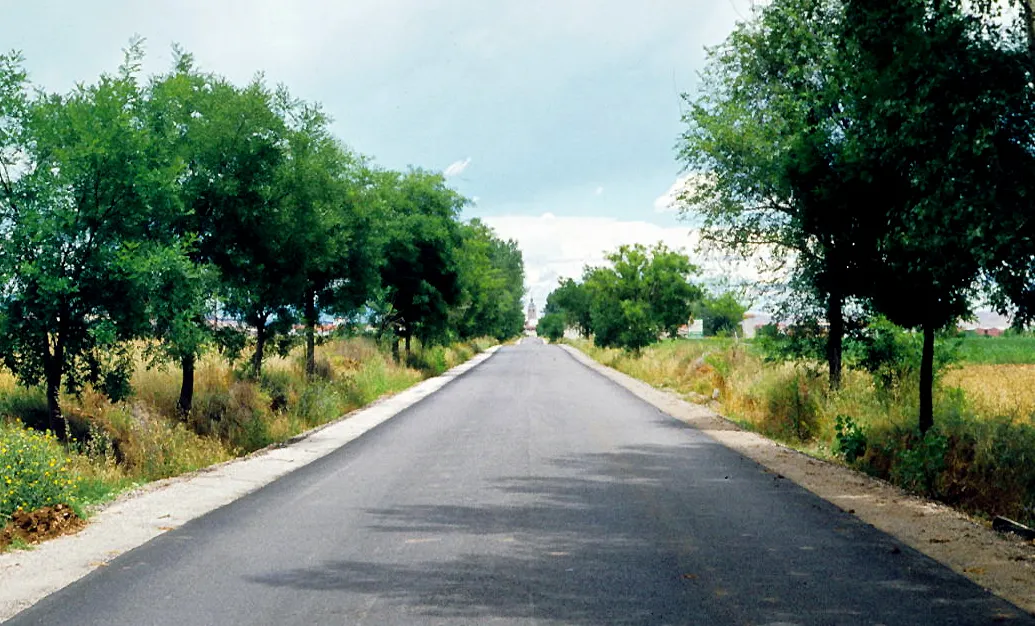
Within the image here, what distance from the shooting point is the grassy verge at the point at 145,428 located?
347 inches

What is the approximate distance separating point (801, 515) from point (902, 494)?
2.18 metres

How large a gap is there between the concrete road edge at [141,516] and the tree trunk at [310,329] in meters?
6.88

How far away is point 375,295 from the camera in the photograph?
84.6 feet

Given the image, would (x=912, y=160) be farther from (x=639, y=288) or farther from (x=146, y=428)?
(x=639, y=288)

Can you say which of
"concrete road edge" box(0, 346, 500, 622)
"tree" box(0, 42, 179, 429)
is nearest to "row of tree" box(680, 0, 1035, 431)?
"concrete road edge" box(0, 346, 500, 622)

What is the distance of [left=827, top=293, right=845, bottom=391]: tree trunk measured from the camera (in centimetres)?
1798

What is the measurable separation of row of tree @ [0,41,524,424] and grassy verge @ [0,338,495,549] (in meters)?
0.54

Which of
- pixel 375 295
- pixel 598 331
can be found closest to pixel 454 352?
pixel 598 331

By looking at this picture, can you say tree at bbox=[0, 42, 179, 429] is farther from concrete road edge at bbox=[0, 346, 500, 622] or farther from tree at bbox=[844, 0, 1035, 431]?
tree at bbox=[844, 0, 1035, 431]

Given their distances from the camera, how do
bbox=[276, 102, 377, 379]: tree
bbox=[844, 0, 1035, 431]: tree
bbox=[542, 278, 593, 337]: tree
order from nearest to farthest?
bbox=[844, 0, 1035, 431]: tree → bbox=[276, 102, 377, 379]: tree → bbox=[542, 278, 593, 337]: tree

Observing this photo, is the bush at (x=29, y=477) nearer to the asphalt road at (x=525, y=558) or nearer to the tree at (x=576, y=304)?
the asphalt road at (x=525, y=558)

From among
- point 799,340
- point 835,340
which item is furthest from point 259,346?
point 835,340

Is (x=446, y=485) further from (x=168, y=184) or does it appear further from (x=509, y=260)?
(x=509, y=260)

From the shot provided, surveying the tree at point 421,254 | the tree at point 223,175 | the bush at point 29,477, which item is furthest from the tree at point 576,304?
the bush at point 29,477
